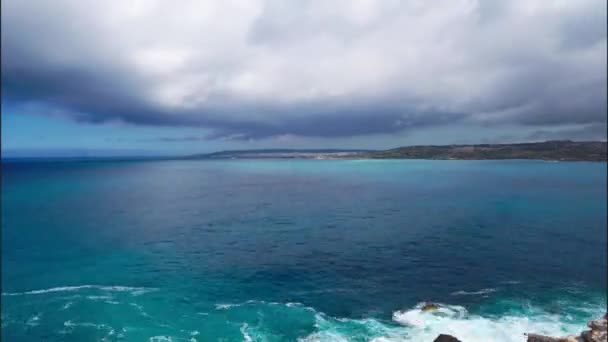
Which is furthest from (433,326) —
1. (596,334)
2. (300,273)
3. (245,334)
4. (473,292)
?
(300,273)

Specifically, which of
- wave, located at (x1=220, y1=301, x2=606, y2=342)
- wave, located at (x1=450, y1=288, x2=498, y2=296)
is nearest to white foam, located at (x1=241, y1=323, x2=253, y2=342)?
wave, located at (x1=220, y1=301, x2=606, y2=342)

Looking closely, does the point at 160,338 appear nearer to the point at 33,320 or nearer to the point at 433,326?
the point at 33,320

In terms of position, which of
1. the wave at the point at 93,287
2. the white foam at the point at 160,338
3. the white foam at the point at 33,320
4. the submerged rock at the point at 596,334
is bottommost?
the white foam at the point at 160,338

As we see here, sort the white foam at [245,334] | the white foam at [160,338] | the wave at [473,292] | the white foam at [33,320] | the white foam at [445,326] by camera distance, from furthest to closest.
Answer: the wave at [473,292]
the white foam at [33,320]
the white foam at [245,334]
the white foam at [160,338]
the white foam at [445,326]

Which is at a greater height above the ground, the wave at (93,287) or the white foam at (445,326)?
the wave at (93,287)

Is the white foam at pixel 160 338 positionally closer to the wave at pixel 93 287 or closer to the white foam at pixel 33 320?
the wave at pixel 93 287

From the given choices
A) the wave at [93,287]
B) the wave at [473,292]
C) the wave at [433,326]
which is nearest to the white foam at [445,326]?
the wave at [433,326]

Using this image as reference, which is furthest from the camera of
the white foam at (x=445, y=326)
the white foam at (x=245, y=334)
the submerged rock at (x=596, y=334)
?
the white foam at (x=245, y=334)

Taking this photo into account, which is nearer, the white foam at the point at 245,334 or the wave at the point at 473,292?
the white foam at the point at 245,334
